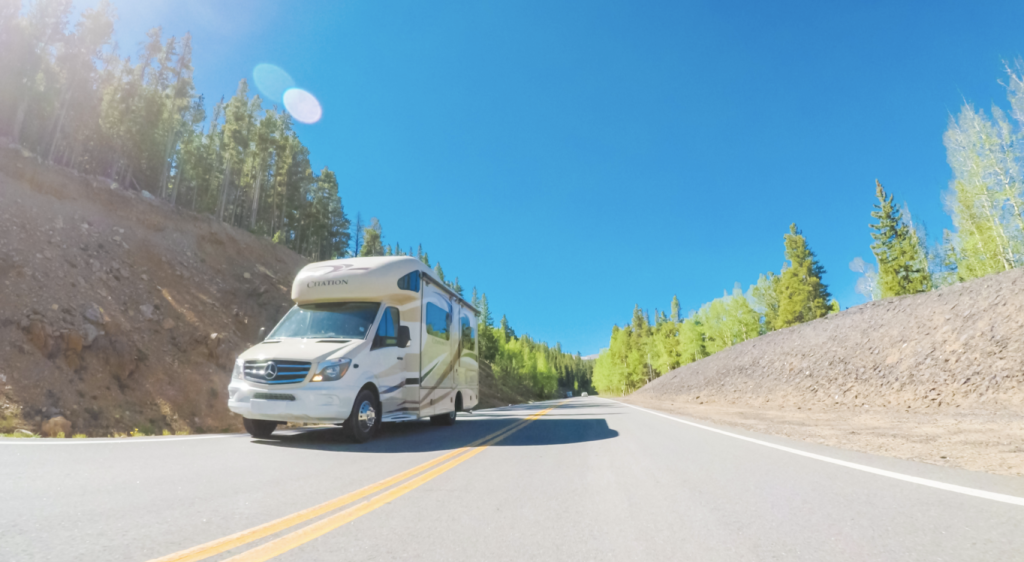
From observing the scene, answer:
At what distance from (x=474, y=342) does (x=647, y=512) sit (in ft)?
39.0

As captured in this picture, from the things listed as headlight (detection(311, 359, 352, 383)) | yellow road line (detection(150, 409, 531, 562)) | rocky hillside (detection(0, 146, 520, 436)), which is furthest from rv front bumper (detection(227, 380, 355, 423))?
rocky hillside (detection(0, 146, 520, 436))

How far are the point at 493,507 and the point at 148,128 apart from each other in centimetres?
5097

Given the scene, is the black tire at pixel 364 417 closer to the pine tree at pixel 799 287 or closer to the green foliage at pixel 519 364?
the pine tree at pixel 799 287

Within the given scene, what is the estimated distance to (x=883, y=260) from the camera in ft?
131

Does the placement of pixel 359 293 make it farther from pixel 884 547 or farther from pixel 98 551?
pixel 884 547

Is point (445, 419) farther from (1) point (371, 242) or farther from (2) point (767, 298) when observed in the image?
(1) point (371, 242)

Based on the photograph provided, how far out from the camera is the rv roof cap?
31.1 feet

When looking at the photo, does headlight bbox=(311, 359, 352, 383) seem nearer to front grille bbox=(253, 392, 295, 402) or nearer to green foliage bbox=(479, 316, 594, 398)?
front grille bbox=(253, 392, 295, 402)

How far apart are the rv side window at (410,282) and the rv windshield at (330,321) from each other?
0.68 metres

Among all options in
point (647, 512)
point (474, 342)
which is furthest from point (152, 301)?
point (647, 512)

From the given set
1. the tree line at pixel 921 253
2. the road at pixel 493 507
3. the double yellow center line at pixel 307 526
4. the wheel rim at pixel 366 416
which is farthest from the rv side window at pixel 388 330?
the tree line at pixel 921 253

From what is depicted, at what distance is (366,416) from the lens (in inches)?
332

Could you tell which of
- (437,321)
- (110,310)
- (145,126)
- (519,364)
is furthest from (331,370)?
(519,364)

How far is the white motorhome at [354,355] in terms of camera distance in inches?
301
